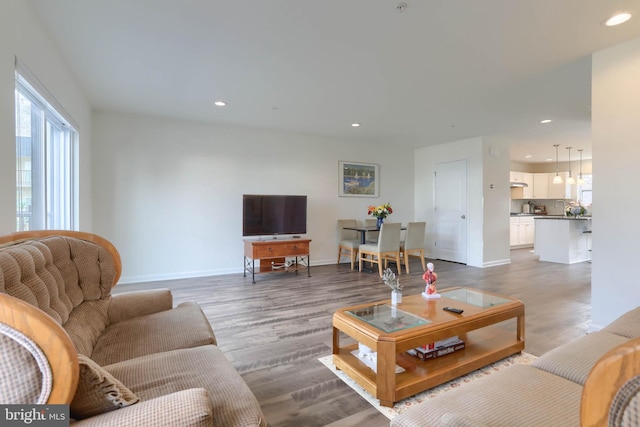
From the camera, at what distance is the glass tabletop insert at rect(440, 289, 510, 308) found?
7.43ft

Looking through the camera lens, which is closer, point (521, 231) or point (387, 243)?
point (387, 243)

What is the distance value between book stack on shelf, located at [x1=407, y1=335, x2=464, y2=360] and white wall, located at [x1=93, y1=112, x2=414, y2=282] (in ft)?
12.5

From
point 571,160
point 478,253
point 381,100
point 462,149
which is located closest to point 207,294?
point 381,100

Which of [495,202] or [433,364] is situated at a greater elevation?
[495,202]

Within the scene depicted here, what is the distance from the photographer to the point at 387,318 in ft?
6.43

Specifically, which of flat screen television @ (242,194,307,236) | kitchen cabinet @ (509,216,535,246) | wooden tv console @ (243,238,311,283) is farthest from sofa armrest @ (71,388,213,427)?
kitchen cabinet @ (509,216,535,246)

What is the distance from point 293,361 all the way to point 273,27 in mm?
2491

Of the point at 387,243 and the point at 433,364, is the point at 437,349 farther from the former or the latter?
the point at 387,243

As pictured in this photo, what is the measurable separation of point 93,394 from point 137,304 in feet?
4.29

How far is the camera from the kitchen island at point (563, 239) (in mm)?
6156

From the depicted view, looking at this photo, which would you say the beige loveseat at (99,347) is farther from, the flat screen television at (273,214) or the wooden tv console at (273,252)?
the flat screen television at (273,214)

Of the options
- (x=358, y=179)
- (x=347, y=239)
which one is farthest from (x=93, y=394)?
(x=358, y=179)

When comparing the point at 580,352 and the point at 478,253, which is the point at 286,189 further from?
the point at 580,352

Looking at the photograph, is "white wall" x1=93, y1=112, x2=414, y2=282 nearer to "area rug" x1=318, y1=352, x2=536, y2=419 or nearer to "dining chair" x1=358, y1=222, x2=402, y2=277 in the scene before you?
"dining chair" x1=358, y1=222, x2=402, y2=277
